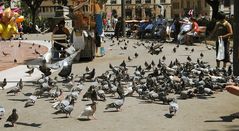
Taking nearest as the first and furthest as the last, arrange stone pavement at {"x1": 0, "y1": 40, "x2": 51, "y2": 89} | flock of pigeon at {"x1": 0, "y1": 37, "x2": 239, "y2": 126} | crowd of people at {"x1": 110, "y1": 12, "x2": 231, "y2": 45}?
1. flock of pigeon at {"x1": 0, "y1": 37, "x2": 239, "y2": 126}
2. stone pavement at {"x1": 0, "y1": 40, "x2": 51, "y2": 89}
3. crowd of people at {"x1": 110, "y1": 12, "x2": 231, "y2": 45}

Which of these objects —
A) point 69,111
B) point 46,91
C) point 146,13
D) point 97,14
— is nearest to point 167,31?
point 97,14

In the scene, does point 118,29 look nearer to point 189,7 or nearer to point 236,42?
point 236,42

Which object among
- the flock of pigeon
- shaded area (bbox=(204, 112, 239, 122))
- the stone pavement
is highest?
the flock of pigeon

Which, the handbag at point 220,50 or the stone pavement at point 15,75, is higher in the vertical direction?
the handbag at point 220,50

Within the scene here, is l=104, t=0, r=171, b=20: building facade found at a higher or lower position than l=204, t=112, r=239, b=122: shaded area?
higher

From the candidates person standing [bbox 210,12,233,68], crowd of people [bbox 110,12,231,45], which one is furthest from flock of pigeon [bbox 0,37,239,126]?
crowd of people [bbox 110,12,231,45]

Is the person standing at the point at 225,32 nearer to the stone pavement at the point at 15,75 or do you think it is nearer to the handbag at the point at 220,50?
the handbag at the point at 220,50

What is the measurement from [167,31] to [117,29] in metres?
5.63

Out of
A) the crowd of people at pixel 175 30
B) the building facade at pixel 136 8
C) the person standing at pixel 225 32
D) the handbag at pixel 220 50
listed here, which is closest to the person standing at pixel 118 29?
the crowd of people at pixel 175 30

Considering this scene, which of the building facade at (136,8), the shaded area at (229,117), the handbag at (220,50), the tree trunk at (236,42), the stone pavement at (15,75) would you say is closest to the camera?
the shaded area at (229,117)

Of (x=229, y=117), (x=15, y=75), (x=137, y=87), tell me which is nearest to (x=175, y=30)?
(x=15, y=75)

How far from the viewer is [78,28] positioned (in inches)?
744

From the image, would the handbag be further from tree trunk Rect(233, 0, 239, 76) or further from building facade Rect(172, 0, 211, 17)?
building facade Rect(172, 0, 211, 17)

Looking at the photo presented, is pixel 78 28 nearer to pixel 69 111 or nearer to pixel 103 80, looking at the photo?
pixel 103 80
